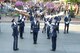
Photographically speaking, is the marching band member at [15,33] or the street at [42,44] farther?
the street at [42,44]

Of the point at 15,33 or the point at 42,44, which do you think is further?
the point at 42,44

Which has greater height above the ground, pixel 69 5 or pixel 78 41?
pixel 69 5

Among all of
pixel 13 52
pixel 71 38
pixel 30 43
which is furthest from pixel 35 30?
pixel 71 38

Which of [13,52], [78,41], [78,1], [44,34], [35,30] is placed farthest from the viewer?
[78,1]

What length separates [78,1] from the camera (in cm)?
4503

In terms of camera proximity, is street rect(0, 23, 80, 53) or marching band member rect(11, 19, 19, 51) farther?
street rect(0, 23, 80, 53)

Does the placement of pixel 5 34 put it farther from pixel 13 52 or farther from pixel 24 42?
pixel 13 52

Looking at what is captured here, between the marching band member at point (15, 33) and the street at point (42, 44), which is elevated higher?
the marching band member at point (15, 33)

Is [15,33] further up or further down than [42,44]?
further up

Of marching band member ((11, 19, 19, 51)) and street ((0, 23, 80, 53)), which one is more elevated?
marching band member ((11, 19, 19, 51))

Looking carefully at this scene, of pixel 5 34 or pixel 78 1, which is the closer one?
pixel 5 34

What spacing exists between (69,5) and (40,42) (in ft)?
75.2

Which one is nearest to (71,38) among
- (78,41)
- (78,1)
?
(78,41)

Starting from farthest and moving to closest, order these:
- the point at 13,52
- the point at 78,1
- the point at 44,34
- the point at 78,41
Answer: the point at 78,1
the point at 44,34
the point at 78,41
the point at 13,52
